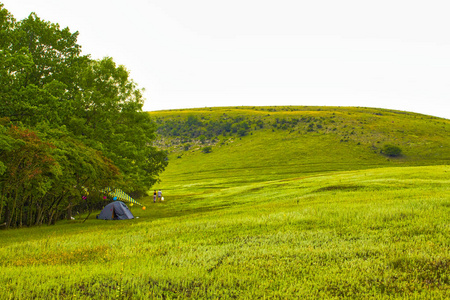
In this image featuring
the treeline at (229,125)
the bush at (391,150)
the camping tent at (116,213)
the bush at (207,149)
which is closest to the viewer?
the camping tent at (116,213)

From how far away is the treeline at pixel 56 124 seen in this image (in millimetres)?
19734

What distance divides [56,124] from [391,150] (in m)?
109

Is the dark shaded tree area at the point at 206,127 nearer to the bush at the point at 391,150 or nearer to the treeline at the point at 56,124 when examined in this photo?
the bush at the point at 391,150

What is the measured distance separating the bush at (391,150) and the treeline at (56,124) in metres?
95.3

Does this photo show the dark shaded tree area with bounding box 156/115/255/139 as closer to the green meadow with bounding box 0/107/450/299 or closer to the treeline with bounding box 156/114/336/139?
the treeline with bounding box 156/114/336/139

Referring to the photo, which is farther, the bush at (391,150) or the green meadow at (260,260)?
the bush at (391,150)

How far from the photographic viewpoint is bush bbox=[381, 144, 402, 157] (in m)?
107

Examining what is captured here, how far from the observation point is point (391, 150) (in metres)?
108

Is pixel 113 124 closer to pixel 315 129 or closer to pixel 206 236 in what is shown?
pixel 206 236

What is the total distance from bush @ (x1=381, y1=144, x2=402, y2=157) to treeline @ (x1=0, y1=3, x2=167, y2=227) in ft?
313

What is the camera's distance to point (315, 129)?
13962cm

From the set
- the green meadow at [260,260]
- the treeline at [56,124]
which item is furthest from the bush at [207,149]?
the green meadow at [260,260]

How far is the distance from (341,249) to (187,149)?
134926 mm

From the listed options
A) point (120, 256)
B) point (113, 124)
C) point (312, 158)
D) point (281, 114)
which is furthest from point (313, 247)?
point (281, 114)
